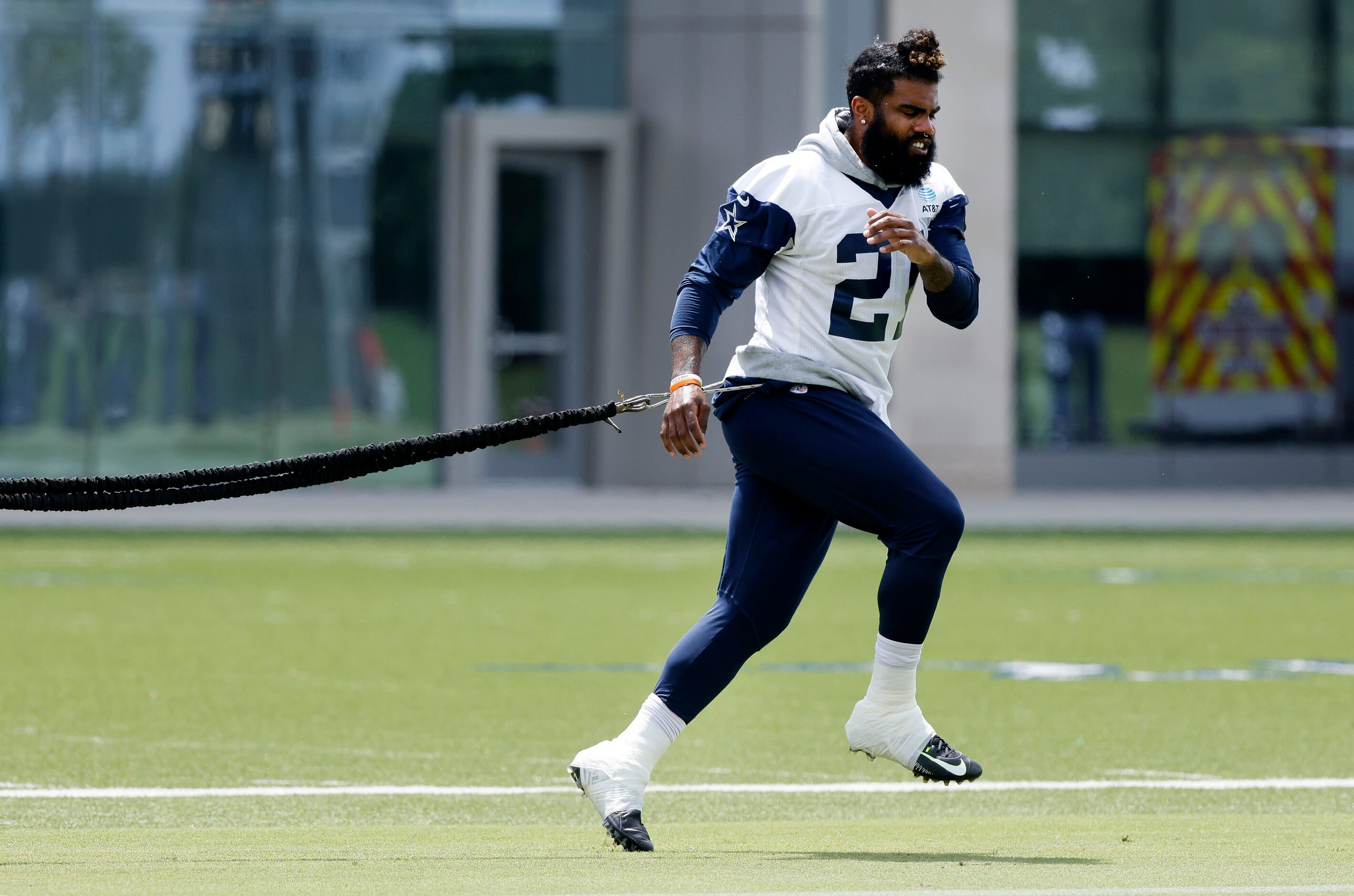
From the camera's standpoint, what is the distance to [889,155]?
18.0 ft

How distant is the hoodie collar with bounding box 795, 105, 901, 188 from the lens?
5.52 metres

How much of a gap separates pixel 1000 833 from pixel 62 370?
2069 cm

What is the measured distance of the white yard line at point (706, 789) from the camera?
6543mm

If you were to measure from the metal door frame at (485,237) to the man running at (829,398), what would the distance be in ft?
63.2

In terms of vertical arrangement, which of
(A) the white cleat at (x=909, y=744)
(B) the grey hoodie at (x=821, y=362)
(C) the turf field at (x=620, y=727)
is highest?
(B) the grey hoodie at (x=821, y=362)

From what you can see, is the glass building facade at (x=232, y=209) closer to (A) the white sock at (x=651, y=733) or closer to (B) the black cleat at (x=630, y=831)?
(A) the white sock at (x=651, y=733)

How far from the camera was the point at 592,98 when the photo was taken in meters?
25.2

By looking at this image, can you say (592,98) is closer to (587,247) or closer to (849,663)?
(587,247)

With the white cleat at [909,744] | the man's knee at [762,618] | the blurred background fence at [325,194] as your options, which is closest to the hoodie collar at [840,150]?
the man's knee at [762,618]

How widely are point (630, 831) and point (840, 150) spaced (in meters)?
1.73

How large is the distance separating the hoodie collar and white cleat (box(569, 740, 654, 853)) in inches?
59.5

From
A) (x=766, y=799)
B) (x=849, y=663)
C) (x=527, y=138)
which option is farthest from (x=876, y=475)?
(x=527, y=138)

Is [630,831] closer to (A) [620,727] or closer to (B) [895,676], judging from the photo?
(B) [895,676]

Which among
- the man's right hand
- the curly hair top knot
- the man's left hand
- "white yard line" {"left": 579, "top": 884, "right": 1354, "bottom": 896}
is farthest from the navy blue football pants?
"white yard line" {"left": 579, "top": 884, "right": 1354, "bottom": 896}
